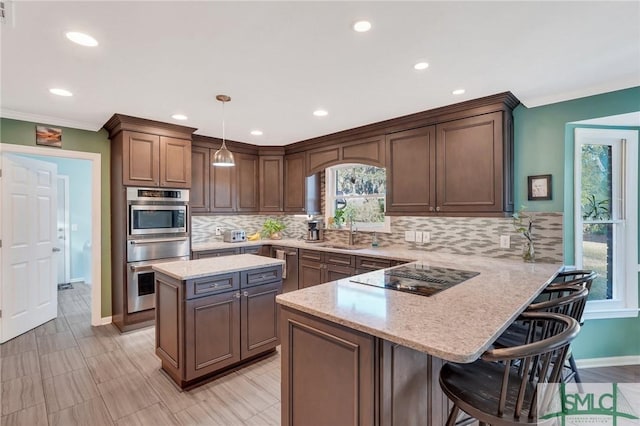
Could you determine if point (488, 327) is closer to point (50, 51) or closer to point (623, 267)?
point (623, 267)

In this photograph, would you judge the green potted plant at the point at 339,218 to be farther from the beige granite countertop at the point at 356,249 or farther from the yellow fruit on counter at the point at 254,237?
the yellow fruit on counter at the point at 254,237

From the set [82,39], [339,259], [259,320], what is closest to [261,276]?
[259,320]

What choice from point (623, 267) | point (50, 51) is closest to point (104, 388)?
point (50, 51)

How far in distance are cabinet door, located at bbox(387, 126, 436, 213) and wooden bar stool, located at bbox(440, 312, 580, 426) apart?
195cm

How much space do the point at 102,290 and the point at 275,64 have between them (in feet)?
11.6

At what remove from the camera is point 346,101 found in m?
2.96

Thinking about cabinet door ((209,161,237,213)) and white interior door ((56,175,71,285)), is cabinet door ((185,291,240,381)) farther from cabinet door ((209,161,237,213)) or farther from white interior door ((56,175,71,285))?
white interior door ((56,175,71,285))

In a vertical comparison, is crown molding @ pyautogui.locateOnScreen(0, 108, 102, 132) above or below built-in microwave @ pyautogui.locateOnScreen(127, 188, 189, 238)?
above

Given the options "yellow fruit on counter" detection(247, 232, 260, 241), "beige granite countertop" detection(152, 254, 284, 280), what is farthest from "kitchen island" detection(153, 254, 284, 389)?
"yellow fruit on counter" detection(247, 232, 260, 241)

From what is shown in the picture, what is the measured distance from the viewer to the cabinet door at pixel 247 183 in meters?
4.80

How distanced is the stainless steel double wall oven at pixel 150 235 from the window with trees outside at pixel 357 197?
6.88 feet

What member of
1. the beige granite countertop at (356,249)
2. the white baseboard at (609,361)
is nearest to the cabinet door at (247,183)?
the beige granite countertop at (356,249)

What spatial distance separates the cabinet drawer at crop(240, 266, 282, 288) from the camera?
2.66 metres

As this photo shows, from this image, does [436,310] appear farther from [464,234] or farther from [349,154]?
[349,154]
